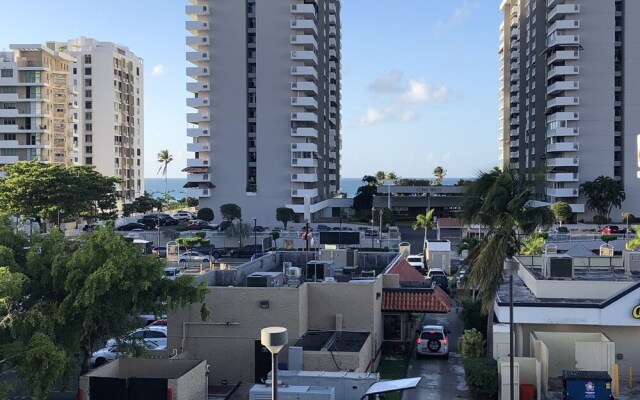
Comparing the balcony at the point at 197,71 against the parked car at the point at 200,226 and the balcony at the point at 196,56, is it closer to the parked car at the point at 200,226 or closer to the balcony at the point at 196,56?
the balcony at the point at 196,56

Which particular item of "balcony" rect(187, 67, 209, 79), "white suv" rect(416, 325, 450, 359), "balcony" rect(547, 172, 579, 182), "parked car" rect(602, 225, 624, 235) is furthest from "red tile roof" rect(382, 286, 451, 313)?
"balcony" rect(187, 67, 209, 79)

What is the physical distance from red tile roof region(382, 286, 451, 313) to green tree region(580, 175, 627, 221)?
66.0 meters

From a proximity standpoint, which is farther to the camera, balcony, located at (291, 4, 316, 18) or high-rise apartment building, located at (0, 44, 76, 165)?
high-rise apartment building, located at (0, 44, 76, 165)

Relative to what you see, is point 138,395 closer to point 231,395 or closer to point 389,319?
point 231,395

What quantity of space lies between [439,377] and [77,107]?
4109 inches

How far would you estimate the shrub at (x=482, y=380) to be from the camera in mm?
24281

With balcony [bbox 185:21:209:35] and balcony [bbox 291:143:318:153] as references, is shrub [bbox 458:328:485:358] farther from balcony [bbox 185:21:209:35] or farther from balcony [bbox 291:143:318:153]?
balcony [bbox 185:21:209:35]

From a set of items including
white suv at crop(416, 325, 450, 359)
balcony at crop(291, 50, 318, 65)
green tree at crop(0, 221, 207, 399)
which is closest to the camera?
green tree at crop(0, 221, 207, 399)

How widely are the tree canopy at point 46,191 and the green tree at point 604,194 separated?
192 feet

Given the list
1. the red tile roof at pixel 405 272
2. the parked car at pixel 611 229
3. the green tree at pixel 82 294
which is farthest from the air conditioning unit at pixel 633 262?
the parked car at pixel 611 229

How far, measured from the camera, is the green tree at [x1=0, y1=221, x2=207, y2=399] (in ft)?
64.4

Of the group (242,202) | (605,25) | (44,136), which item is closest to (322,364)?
(242,202)

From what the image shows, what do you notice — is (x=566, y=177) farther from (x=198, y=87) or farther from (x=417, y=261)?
(x=198, y=87)

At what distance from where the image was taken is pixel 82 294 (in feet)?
68.6
